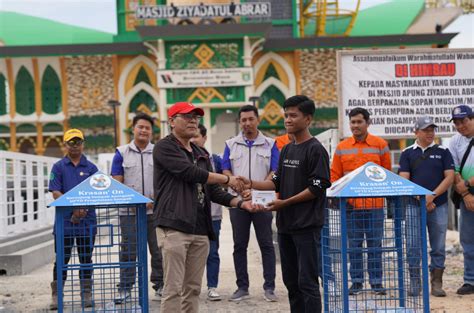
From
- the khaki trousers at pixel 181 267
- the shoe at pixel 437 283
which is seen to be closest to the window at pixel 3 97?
the shoe at pixel 437 283

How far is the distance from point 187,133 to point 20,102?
3920cm

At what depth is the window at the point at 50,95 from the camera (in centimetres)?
4278

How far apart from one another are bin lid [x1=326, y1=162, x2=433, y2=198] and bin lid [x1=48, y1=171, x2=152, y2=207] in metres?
1.54

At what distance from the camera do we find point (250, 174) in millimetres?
8180

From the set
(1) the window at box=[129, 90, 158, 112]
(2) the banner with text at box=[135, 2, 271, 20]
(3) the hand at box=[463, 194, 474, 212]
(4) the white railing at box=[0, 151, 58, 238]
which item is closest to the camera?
(3) the hand at box=[463, 194, 474, 212]

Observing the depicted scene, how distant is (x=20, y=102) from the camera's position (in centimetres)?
4300

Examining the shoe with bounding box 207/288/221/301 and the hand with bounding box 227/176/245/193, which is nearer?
the hand with bounding box 227/176/245/193

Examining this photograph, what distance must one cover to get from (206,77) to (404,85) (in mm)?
30469

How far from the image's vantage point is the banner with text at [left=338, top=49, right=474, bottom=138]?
377 inches

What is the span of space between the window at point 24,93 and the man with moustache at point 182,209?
127ft

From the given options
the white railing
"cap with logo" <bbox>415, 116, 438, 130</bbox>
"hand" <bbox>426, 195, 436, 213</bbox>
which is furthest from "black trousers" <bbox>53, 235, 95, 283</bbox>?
the white railing

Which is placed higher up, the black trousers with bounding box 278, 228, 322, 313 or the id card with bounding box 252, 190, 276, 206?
the id card with bounding box 252, 190, 276, 206

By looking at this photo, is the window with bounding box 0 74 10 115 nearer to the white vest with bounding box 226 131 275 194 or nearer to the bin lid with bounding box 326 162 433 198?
the white vest with bounding box 226 131 275 194

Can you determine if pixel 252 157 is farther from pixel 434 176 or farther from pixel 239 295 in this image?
pixel 434 176
